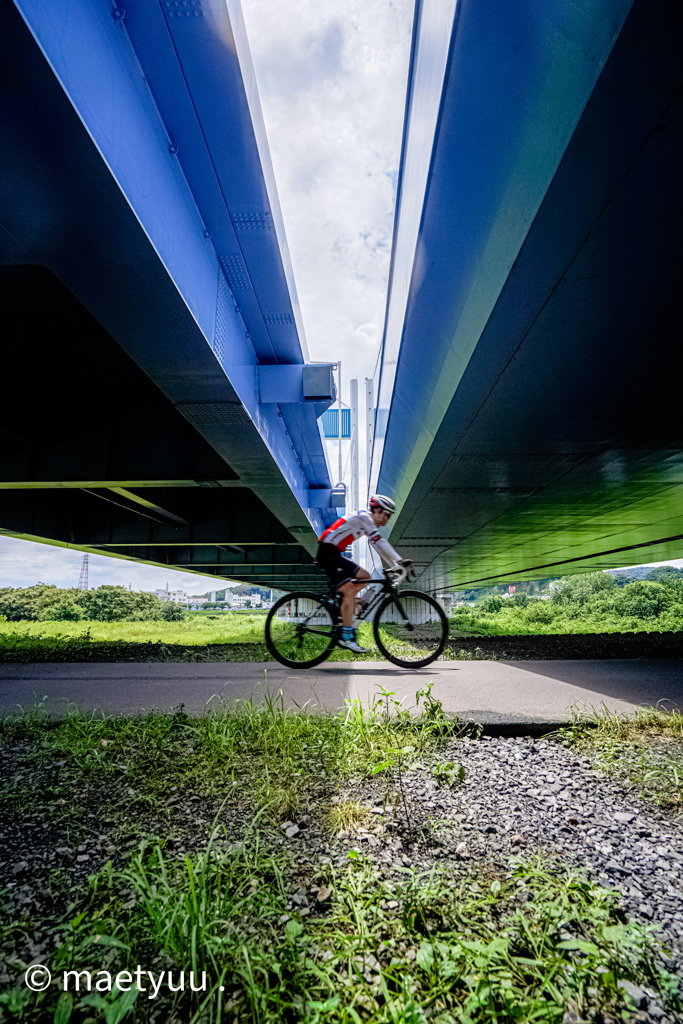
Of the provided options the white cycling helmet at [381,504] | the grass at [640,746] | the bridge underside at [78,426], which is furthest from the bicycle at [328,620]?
the bridge underside at [78,426]

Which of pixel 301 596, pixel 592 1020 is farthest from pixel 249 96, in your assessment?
pixel 592 1020

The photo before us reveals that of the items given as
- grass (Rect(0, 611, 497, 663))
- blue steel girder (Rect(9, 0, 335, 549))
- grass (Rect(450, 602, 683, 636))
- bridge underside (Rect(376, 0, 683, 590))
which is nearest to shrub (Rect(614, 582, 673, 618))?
grass (Rect(450, 602, 683, 636))

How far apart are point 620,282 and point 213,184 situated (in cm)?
365

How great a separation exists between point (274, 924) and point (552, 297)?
525 centimetres

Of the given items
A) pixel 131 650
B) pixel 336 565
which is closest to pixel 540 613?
pixel 131 650

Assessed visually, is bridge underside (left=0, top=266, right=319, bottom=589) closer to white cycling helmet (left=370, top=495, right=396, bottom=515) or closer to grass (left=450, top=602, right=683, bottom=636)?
white cycling helmet (left=370, top=495, right=396, bottom=515)

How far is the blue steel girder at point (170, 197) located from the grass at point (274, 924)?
4045mm

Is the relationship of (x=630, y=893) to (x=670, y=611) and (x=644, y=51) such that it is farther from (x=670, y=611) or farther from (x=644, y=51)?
(x=670, y=611)

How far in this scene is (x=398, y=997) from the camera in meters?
2.19

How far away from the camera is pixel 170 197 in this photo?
3.55 m

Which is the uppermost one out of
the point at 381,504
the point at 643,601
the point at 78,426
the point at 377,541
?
the point at 78,426

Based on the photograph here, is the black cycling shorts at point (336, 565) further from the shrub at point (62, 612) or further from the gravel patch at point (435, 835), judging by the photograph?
the shrub at point (62, 612)

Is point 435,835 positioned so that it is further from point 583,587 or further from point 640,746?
point 583,587

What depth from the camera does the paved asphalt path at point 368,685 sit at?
6.22 meters
